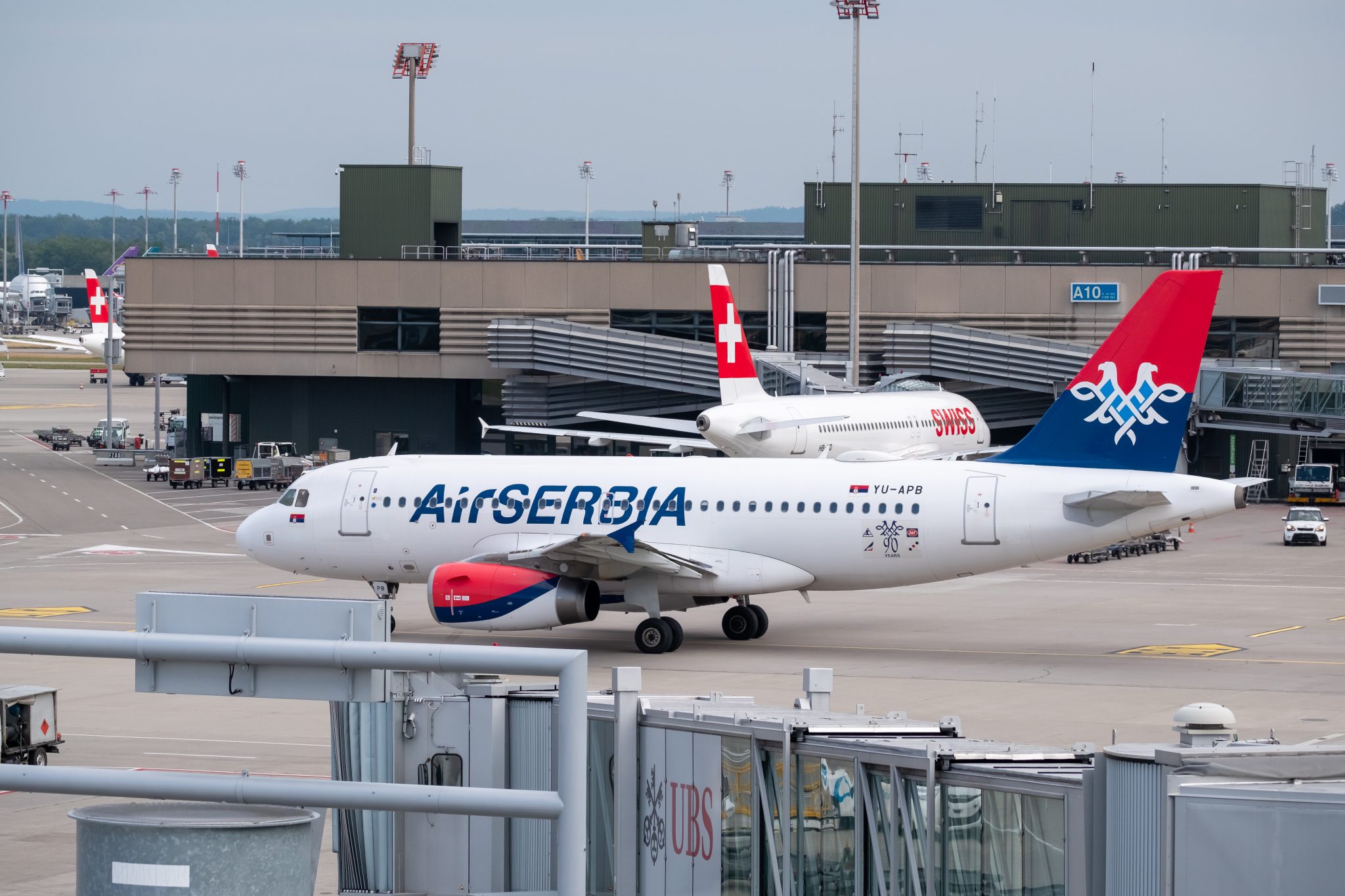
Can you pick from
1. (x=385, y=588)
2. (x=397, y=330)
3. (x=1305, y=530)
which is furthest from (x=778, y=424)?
(x=397, y=330)

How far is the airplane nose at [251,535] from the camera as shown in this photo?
42562 millimetres

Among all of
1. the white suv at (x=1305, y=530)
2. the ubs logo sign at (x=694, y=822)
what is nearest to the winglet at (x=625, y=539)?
the ubs logo sign at (x=694, y=822)

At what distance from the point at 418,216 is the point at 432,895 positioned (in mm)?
90725

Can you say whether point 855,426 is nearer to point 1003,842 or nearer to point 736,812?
point 736,812

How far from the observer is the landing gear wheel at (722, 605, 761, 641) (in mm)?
41594

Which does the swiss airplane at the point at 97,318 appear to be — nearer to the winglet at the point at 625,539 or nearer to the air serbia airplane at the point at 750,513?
the air serbia airplane at the point at 750,513

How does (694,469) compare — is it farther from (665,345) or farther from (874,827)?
(665,345)

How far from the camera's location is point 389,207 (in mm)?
101500

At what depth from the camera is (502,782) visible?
1383 centimetres

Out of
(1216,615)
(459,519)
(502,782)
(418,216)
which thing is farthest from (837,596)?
(418,216)

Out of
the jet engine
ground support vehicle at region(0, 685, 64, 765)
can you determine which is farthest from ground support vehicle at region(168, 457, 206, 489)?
ground support vehicle at region(0, 685, 64, 765)

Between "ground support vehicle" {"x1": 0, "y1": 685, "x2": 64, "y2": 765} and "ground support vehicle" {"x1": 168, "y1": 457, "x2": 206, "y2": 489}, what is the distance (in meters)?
63.6

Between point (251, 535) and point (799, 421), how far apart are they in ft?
96.8

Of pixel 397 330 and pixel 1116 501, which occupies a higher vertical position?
pixel 397 330
